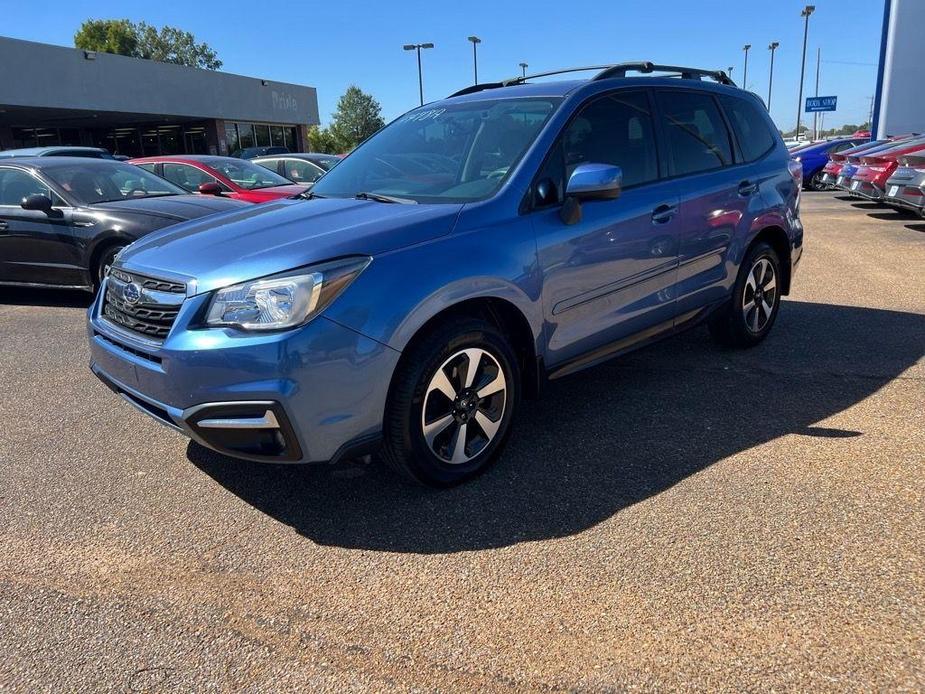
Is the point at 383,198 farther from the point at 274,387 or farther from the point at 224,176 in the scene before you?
the point at 224,176

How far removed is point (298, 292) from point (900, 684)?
2.32m

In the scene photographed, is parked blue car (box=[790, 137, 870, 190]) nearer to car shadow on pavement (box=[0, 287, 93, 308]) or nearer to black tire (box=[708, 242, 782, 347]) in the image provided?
black tire (box=[708, 242, 782, 347])

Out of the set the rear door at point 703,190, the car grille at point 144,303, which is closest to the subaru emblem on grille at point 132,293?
the car grille at point 144,303

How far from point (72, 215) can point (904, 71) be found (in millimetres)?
31994

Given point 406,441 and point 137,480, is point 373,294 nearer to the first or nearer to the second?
point 406,441

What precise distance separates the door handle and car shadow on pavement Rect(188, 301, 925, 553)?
1075mm

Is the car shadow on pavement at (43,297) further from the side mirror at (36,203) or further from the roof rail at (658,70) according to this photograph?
the roof rail at (658,70)

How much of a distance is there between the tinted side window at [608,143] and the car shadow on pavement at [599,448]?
1287 millimetres

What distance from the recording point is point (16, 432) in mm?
4180

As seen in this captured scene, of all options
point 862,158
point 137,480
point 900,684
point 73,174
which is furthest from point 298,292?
point 862,158

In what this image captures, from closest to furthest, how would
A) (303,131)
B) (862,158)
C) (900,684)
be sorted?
(900,684), (862,158), (303,131)

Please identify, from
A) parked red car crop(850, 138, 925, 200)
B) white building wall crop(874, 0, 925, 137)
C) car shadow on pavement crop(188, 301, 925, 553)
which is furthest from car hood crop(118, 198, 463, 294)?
white building wall crop(874, 0, 925, 137)

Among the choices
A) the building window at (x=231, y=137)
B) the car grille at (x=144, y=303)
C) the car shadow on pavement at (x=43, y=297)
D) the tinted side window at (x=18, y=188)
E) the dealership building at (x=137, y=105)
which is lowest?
the car shadow on pavement at (x=43, y=297)

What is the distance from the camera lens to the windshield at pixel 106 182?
751 centimetres
